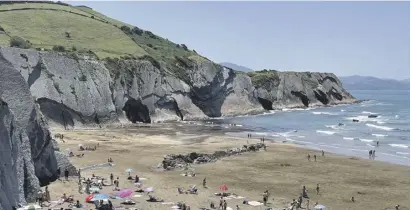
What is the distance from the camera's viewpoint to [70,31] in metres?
128

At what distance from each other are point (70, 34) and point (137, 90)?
41177 millimetres

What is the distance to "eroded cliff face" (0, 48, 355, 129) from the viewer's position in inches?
3022

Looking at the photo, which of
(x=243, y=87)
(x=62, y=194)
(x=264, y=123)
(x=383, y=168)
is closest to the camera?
(x=62, y=194)

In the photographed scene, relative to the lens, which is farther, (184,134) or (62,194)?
(184,134)

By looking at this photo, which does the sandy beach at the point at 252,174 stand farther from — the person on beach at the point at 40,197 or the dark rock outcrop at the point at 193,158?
the person on beach at the point at 40,197

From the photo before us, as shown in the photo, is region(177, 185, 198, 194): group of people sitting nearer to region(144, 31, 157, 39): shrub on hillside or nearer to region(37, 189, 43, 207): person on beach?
region(37, 189, 43, 207): person on beach

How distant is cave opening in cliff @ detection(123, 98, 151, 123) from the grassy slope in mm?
17101

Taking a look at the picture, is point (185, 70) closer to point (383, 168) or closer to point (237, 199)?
point (383, 168)

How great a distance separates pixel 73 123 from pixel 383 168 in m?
48.6

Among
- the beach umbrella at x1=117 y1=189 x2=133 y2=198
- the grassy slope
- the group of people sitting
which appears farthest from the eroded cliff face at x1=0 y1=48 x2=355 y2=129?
the beach umbrella at x1=117 y1=189 x2=133 y2=198

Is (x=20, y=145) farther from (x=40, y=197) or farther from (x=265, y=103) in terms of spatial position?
(x=265, y=103)

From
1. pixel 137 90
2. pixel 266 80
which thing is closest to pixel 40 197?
pixel 137 90

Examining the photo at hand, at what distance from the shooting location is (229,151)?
54.2 meters

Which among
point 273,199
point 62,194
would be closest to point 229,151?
point 273,199
